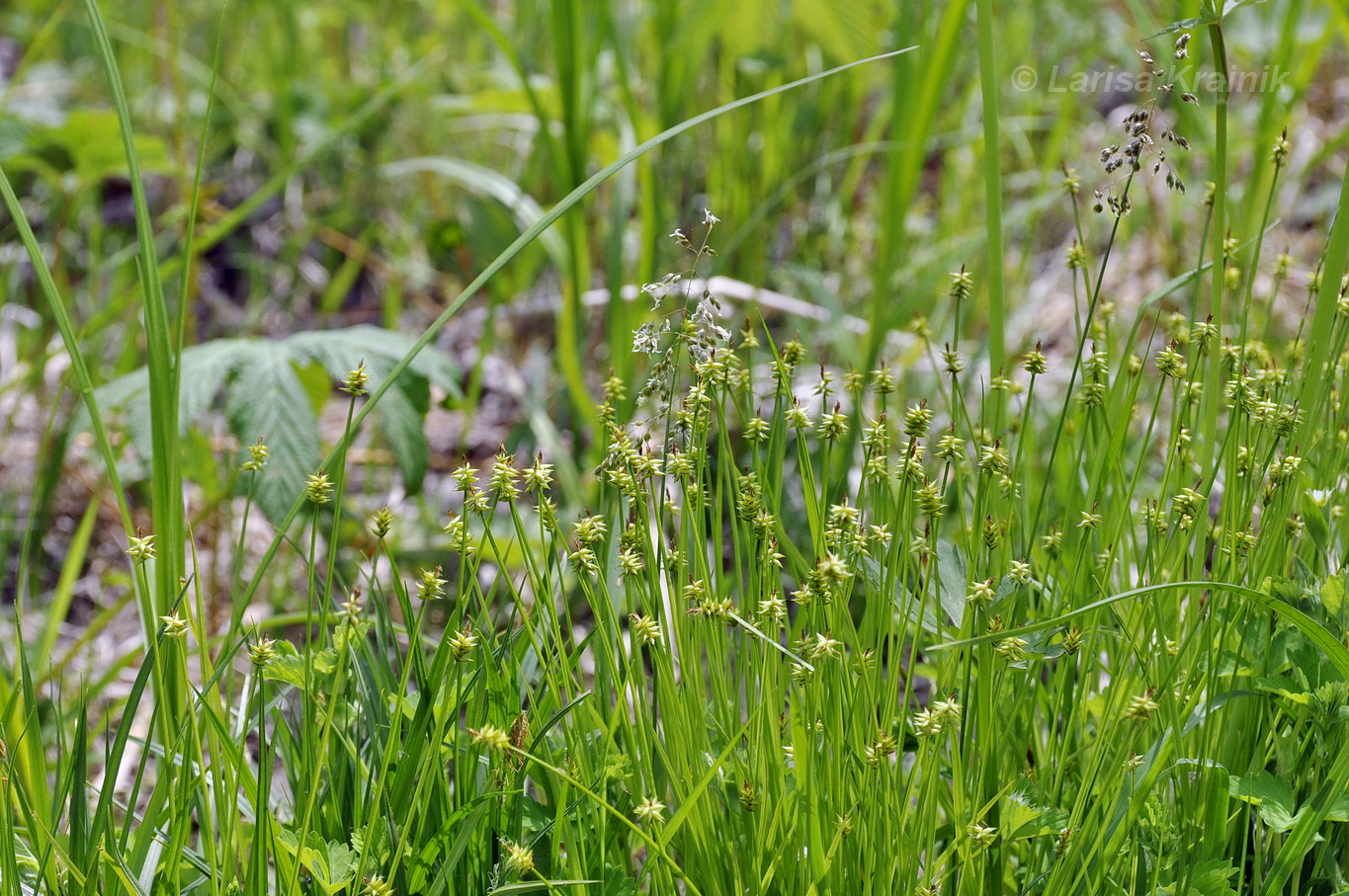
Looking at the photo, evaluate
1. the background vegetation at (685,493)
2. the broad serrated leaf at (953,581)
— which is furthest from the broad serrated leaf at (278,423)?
the broad serrated leaf at (953,581)

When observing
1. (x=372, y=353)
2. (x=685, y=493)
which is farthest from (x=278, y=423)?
(x=685, y=493)

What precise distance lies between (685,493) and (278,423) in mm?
1044

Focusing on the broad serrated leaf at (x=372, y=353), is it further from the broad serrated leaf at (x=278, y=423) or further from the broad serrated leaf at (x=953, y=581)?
the broad serrated leaf at (x=953, y=581)

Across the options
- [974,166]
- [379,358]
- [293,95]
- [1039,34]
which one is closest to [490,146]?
[293,95]

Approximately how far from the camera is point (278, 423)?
1.77 metres

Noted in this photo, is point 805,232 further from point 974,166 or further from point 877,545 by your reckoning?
point 877,545

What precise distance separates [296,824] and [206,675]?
16 cm

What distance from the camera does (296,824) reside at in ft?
3.24

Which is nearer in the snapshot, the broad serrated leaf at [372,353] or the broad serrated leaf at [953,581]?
the broad serrated leaf at [953,581]

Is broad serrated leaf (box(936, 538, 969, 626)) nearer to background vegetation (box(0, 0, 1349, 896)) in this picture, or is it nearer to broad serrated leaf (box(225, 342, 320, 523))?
background vegetation (box(0, 0, 1349, 896))

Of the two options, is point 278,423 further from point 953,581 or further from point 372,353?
point 953,581

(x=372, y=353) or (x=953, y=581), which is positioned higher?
(x=372, y=353)

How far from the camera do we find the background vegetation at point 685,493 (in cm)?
96

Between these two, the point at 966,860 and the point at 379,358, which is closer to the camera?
the point at 966,860
